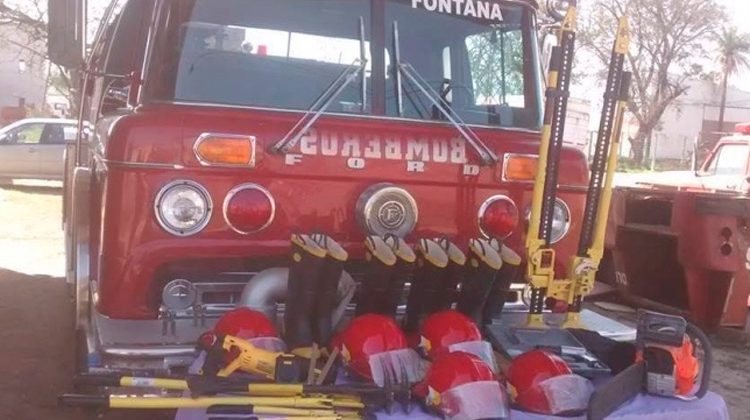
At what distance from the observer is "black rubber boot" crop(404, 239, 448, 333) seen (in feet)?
11.7

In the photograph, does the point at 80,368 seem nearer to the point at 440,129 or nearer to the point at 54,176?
the point at 440,129

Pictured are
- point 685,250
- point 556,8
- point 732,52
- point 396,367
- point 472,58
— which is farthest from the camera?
point 732,52

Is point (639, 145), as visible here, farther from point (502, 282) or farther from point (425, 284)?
point (425, 284)

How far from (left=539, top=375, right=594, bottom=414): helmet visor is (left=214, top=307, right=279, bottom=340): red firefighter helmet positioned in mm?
1055

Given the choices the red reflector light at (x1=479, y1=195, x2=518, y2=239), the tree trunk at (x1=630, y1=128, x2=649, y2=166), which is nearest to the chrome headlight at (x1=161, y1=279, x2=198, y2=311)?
the red reflector light at (x1=479, y1=195, x2=518, y2=239)

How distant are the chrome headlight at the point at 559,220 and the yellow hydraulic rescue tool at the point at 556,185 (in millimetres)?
150

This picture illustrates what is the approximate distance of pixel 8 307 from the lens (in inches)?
296

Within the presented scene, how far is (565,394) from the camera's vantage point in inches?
118

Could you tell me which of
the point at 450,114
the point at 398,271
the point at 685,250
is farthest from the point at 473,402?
the point at 685,250

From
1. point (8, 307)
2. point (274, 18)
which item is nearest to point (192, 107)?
point (274, 18)

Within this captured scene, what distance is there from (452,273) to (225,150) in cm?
111

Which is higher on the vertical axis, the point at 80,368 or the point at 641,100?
the point at 641,100

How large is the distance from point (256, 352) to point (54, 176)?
53.0 feet

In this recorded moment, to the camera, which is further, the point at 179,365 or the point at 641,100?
the point at 641,100
